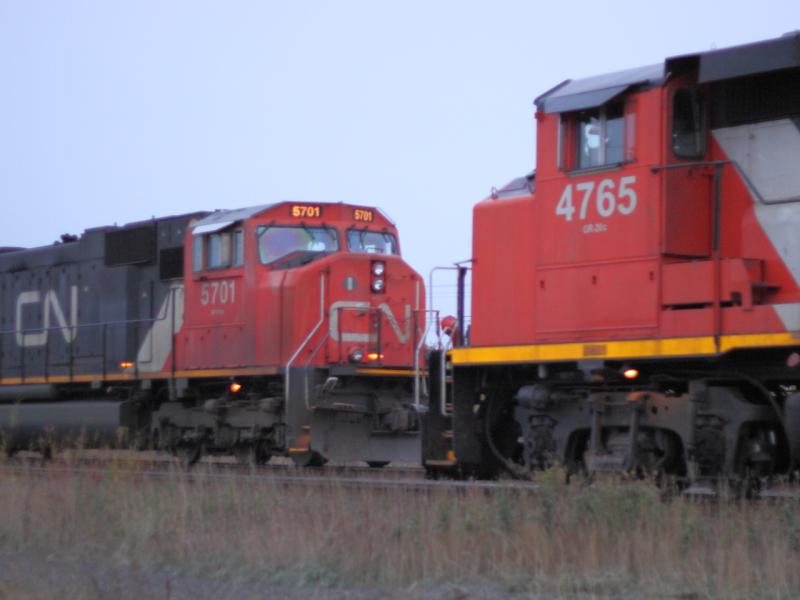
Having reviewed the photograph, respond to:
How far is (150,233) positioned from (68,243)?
261cm

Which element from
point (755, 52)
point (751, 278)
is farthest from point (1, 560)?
point (755, 52)

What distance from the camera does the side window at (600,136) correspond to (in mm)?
10549

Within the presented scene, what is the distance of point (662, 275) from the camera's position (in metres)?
10.2

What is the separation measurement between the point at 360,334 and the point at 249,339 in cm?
156

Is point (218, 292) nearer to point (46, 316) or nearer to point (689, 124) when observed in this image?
point (46, 316)

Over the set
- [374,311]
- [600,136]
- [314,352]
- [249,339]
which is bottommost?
[314,352]

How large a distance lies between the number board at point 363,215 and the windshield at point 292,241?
45 centimetres

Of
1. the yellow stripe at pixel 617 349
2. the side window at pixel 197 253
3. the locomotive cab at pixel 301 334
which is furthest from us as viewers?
the side window at pixel 197 253

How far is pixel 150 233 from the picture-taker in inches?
764

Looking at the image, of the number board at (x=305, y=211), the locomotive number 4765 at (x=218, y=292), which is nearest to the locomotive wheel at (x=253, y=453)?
the locomotive number 4765 at (x=218, y=292)

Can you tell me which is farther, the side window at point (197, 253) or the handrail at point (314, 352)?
the side window at point (197, 253)

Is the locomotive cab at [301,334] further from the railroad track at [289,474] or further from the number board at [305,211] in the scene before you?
the railroad track at [289,474]

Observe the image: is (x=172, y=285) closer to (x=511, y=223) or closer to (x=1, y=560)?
(x=511, y=223)

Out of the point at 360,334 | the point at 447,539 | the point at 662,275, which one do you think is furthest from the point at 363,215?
the point at 447,539
